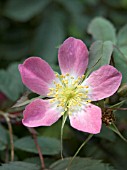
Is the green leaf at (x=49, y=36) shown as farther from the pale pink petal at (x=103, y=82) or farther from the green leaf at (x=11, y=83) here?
the pale pink petal at (x=103, y=82)

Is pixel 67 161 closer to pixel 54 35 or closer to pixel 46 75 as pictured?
pixel 46 75

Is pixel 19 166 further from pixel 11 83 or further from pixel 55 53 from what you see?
pixel 55 53

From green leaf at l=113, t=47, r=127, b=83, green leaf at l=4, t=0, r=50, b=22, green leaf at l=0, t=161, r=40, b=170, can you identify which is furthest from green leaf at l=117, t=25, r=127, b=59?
Answer: green leaf at l=4, t=0, r=50, b=22

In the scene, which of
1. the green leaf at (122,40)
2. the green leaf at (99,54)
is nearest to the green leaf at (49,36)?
the green leaf at (122,40)

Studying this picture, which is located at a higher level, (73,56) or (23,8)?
(23,8)

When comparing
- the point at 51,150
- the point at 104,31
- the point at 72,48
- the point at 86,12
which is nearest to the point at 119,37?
the point at 104,31

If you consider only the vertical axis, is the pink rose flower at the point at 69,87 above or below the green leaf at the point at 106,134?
above

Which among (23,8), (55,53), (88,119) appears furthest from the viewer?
(23,8)

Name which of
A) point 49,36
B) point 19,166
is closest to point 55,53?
point 49,36
